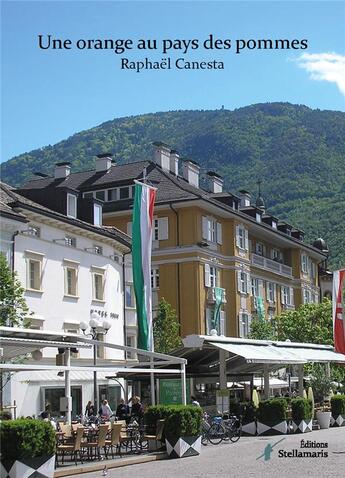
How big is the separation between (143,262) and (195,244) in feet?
93.2

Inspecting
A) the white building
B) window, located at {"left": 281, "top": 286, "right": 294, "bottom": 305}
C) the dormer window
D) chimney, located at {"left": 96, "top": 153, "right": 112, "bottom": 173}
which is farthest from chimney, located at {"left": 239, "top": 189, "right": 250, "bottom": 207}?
the dormer window

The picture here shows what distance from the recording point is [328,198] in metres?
123

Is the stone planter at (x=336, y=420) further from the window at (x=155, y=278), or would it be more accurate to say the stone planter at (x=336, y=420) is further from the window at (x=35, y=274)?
the window at (x=155, y=278)

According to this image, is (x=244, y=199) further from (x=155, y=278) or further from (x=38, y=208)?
(x=38, y=208)

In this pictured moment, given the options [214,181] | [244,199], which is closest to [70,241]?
[214,181]

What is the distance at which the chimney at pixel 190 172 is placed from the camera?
66.2 metres

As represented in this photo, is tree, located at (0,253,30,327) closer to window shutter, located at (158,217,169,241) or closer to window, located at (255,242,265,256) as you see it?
window shutter, located at (158,217,169,241)

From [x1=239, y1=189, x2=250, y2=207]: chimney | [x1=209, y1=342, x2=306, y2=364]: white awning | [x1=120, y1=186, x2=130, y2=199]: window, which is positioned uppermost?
[x1=239, y1=189, x2=250, y2=207]: chimney

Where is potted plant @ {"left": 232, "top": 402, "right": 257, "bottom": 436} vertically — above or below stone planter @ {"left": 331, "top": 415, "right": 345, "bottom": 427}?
above

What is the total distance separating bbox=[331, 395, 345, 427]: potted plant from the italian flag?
42.8 ft

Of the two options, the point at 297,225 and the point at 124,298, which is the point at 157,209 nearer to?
the point at 124,298

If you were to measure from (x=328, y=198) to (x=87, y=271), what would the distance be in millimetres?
84656

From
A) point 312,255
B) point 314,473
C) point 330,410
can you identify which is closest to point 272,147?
point 312,255

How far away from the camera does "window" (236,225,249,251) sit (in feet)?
200
